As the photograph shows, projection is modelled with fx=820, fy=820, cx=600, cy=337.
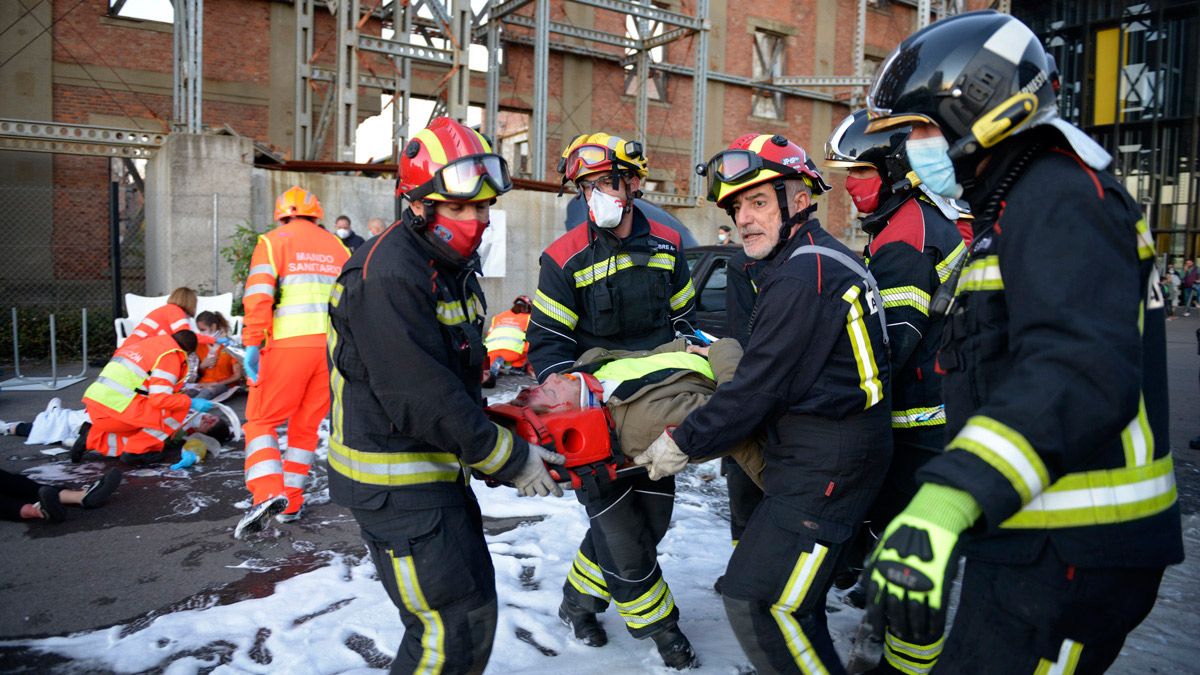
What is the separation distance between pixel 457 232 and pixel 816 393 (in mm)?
1260

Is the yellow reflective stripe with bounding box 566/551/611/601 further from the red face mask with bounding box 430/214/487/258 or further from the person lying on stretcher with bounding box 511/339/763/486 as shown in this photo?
the red face mask with bounding box 430/214/487/258

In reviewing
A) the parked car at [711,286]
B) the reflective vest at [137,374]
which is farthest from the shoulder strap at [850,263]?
the reflective vest at [137,374]

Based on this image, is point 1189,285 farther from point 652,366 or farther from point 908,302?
point 652,366

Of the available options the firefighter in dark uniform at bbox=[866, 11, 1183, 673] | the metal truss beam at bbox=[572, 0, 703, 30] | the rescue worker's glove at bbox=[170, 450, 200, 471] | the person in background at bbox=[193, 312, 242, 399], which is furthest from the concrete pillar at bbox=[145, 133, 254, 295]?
the firefighter in dark uniform at bbox=[866, 11, 1183, 673]

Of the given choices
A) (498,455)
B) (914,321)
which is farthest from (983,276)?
(498,455)

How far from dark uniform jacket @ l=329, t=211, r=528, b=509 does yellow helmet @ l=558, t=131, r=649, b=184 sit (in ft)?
4.23

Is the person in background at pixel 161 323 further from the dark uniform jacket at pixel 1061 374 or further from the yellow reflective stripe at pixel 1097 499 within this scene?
the yellow reflective stripe at pixel 1097 499

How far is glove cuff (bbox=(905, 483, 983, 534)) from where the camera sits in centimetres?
143

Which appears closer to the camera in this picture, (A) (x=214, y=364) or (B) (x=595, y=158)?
(B) (x=595, y=158)

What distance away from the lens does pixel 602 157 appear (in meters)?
3.85

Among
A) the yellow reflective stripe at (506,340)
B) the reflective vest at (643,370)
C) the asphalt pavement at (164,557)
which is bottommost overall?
the asphalt pavement at (164,557)

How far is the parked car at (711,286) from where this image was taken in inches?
326

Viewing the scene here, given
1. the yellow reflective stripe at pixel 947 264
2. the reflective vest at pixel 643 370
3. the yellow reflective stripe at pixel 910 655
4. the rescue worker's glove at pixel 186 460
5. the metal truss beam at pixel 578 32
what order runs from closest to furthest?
the yellow reflective stripe at pixel 910 655
the reflective vest at pixel 643 370
the yellow reflective stripe at pixel 947 264
the rescue worker's glove at pixel 186 460
the metal truss beam at pixel 578 32

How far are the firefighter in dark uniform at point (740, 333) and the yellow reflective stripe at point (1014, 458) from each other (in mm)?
2327
